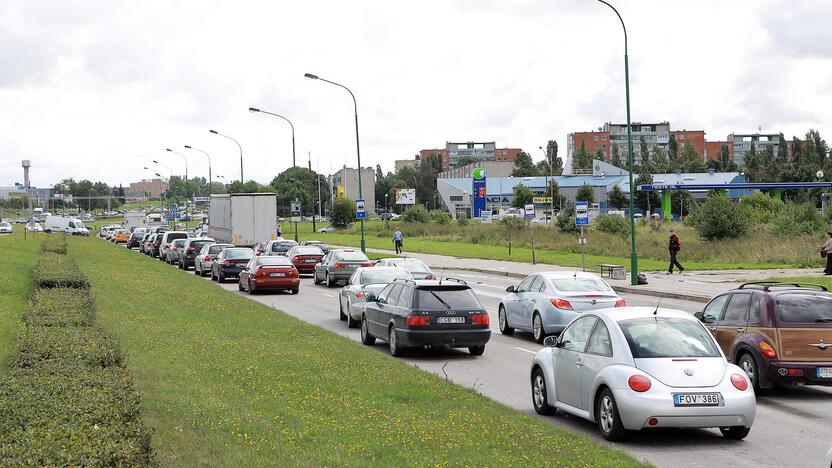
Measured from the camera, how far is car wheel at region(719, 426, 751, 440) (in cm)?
993

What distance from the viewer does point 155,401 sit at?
33.8 feet

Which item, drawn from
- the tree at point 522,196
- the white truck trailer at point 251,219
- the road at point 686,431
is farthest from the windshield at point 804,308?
the tree at point 522,196

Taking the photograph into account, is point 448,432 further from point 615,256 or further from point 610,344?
point 615,256

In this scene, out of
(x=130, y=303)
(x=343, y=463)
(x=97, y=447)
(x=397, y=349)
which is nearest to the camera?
(x=97, y=447)

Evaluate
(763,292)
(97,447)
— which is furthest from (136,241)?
(97,447)

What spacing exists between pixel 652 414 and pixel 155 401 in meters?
5.18

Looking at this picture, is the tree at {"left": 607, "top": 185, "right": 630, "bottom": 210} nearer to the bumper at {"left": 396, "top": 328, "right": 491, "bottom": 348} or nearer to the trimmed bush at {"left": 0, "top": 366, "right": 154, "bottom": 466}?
the bumper at {"left": 396, "top": 328, "right": 491, "bottom": 348}

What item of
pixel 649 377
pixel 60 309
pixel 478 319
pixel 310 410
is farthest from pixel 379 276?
pixel 649 377

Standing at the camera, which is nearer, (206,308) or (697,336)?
(697,336)

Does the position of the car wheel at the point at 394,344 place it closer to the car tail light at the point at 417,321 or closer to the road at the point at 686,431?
the road at the point at 686,431

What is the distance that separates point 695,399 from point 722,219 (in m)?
38.8

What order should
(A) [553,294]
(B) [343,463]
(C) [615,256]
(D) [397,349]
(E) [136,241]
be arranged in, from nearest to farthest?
(B) [343,463] < (D) [397,349] < (A) [553,294] < (C) [615,256] < (E) [136,241]

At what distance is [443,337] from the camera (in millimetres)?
16844

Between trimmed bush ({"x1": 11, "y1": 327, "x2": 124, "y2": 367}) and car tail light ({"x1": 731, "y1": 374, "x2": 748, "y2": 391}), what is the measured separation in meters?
6.49
